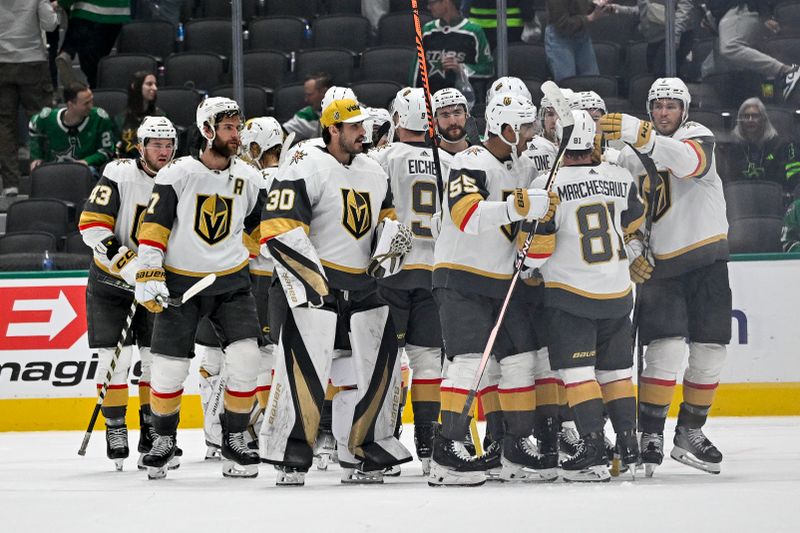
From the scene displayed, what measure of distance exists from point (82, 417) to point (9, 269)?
0.97 metres

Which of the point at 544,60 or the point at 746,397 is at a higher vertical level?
the point at 544,60

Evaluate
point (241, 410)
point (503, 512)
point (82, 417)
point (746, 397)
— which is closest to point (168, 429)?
point (241, 410)

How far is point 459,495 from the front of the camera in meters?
5.10

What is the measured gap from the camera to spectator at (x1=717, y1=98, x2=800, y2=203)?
827cm

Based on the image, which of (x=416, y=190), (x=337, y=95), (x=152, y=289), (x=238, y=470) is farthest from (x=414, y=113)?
(x=238, y=470)

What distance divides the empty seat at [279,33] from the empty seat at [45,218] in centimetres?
155

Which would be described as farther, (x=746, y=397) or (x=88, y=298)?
(x=746, y=397)

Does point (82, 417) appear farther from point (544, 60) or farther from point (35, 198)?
point (544, 60)

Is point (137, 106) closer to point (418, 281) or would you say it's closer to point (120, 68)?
point (120, 68)

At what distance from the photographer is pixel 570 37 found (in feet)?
29.1

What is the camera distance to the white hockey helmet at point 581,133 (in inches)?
221

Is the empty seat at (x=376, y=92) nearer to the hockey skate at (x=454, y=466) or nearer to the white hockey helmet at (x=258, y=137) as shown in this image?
the white hockey helmet at (x=258, y=137)

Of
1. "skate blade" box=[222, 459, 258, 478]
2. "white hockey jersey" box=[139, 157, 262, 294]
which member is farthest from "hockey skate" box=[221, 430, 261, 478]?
"white hockey jersey" box=[139, 157, 262, 294]

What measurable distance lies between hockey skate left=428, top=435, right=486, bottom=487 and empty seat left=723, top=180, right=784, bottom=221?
3.27 metres
